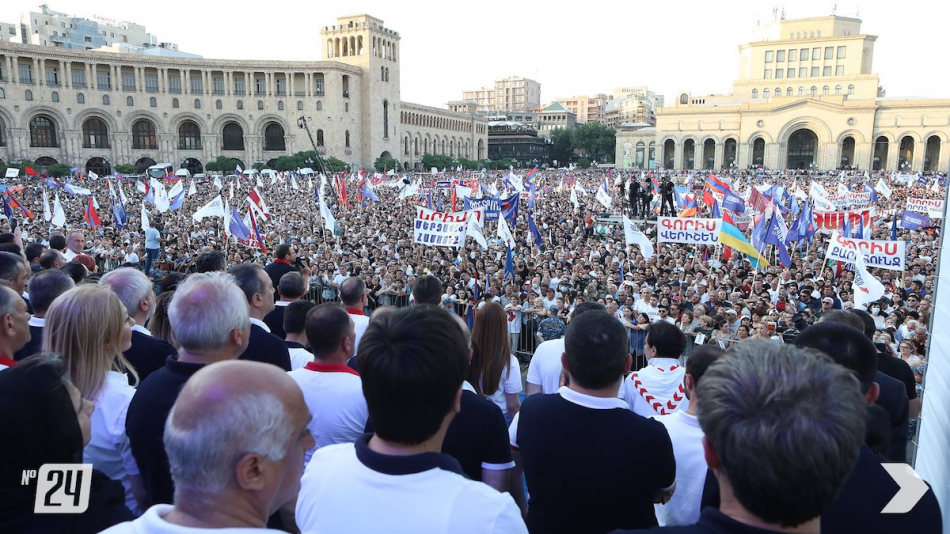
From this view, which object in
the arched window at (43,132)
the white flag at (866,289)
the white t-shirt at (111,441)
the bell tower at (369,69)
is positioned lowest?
the white flag at (866,289)

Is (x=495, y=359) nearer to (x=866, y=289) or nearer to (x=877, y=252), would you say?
(x=866, y=289)

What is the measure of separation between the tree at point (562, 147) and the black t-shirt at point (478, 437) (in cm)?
10282

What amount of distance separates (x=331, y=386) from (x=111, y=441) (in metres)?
0.99

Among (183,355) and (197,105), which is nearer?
(183,355)

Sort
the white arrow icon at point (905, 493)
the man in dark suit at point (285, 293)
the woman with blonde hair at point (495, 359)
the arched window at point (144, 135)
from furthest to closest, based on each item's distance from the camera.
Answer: the arched window at point (144, 135) → the man in dark suit at point (285, 293) → the woman with blonde hair at point (495, 359) → the white arrow icon at point (905, 493)

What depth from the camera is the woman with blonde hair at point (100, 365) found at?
2.90 metres

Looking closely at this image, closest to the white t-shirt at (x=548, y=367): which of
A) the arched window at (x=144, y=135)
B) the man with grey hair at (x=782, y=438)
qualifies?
the man with grey hair at (x=782, y=438)

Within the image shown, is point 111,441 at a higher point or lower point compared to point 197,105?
lower

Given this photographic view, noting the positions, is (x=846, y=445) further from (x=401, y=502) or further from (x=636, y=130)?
(x=636, y=130)

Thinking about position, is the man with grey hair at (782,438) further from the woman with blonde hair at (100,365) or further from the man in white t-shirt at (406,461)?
the woman with blonde hair at (100,365)

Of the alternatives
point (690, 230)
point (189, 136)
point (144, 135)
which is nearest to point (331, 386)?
point (690, 230)

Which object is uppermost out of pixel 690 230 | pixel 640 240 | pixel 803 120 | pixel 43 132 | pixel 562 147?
pixel 803 120

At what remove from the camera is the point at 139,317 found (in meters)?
4.15

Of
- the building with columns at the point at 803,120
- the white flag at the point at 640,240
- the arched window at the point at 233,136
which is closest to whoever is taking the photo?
the white flag at the point at 640,240
